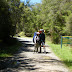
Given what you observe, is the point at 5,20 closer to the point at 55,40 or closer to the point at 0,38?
the point at 0,38

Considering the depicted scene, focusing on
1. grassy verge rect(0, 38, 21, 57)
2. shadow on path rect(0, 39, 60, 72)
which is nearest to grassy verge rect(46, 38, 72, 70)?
shadow on path rect(0, 39, 60, 72)

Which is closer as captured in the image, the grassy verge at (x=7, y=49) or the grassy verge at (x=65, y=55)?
the grassy verge at (x=65, y=55)

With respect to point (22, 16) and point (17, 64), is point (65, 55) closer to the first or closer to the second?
point (17, 64)

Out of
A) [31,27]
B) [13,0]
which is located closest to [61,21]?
[13,0]

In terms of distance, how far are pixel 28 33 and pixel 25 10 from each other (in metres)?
25.9

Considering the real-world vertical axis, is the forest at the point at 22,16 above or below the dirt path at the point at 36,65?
above

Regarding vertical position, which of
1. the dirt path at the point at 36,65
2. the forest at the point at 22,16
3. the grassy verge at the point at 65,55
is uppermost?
the forest at the point at 22,16

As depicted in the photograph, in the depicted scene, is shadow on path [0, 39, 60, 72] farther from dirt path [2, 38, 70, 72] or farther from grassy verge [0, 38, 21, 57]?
grassy verge [0, 38, 21, 57]

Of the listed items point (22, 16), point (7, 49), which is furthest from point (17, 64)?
point (22, 16)

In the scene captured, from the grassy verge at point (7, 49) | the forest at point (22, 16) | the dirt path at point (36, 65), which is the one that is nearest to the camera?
the dirt path at point (36, 65)

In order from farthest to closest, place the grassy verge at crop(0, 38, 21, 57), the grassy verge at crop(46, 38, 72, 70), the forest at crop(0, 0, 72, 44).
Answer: the forest at crop(0, 0, 72, 44) < the grassy verge at crop(0, 38, 21, 57) < the grassy verge at crop(46, 38, 72, 70)

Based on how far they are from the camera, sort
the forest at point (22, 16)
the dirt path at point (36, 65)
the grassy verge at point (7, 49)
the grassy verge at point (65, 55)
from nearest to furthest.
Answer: the dirt path at point (36, 65)
the grassy verge at point (65, 55)
the grassy verge at point (7, 49)
the forest at point (22, 16)

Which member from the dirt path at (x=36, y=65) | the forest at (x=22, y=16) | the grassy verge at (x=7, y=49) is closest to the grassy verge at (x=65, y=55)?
the dirt path at (x=36, y=65)

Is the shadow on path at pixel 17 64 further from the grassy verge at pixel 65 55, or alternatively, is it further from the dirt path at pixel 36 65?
the grassy verge at pixel 65 55
